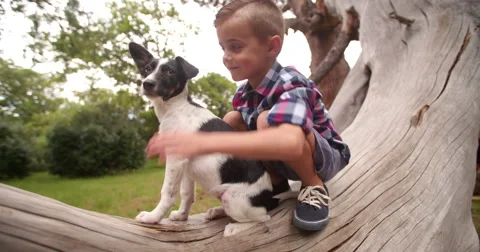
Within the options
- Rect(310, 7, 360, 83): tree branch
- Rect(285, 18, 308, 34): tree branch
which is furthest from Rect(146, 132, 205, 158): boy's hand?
Rect(285, 18, 308, 34): tree branch

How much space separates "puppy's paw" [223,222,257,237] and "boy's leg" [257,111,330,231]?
212 mm

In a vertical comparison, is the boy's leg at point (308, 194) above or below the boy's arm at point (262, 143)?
below

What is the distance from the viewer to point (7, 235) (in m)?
0.98

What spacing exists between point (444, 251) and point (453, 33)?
193cm

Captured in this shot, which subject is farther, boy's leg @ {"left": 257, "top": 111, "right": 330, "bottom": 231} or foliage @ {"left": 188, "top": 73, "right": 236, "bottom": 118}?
foliage @ {"left": 188, "top": 73, "right": 236, "bottom": 118}

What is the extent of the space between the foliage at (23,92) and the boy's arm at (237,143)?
6490 millimetres

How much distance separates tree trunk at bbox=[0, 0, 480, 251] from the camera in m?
1.18

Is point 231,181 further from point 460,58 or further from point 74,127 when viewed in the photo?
point 74,127

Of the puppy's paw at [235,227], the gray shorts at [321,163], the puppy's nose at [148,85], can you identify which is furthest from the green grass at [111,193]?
the puppy's nose at [148,85]

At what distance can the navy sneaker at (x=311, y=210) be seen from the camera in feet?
4.91

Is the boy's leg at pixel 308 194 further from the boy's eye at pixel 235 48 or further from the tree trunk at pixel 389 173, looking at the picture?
the boy's eye at pixel 235 48

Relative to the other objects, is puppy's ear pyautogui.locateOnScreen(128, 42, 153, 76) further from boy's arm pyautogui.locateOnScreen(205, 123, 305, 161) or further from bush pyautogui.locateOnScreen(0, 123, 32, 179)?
bush pyautogui.locateOnScreen(0, 123, 32, 179)

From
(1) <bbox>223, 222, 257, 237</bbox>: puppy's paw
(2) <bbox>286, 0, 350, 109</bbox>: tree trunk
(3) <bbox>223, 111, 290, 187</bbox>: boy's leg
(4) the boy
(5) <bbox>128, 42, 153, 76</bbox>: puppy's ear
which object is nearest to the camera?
(4) the boy

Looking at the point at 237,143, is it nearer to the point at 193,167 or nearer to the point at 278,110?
the point at 278,110
